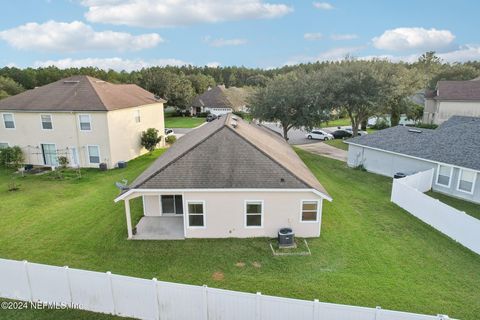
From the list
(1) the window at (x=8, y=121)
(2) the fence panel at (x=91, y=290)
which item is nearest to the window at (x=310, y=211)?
(2) the fence panel at (x=91, y=290)

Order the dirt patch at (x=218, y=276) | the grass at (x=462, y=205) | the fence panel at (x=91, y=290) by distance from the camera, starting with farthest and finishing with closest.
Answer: the grass at (x=462, y=205), the dirt patch at (x=218, y=276), the fence panel at (x=91, y=290)

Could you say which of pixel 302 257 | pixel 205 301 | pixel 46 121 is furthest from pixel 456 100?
pixel 46 121

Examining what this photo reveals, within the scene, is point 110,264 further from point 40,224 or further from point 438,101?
point 438,101

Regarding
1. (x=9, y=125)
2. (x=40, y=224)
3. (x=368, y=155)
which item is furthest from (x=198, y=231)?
(x=9, y=125)

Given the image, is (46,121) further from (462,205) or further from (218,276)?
(462,205)

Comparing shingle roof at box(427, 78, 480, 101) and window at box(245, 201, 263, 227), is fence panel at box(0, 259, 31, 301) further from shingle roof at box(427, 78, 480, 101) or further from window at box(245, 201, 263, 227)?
shingle roof at box(427, 78, 480, 101)

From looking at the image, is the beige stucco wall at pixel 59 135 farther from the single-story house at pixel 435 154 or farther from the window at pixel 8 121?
the single-story house at pixel 435 154

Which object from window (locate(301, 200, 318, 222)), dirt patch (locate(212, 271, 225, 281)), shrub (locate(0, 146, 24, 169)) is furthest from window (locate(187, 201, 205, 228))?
shrub (locate(0, 146, 24, 169))
